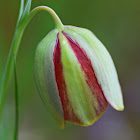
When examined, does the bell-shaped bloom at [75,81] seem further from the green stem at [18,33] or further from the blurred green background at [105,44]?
the blurred green background at [105,44]

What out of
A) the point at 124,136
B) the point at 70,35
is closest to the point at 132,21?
the point at 124,136

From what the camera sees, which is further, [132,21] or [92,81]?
[132,21]

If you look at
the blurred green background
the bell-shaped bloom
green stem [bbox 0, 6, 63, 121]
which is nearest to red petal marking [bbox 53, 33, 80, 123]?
the bell-shaped bloom

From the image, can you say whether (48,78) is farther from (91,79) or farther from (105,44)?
(105,44)

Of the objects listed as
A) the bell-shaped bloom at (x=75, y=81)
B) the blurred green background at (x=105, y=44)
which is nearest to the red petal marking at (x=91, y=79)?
the bell-shaped bloom at (x=75, y=81)

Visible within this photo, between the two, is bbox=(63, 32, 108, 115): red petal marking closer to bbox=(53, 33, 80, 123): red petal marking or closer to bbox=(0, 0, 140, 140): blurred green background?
bbox=(53, 33, 80, 123): red petal marking

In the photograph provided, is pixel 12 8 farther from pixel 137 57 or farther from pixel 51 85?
pixel 51 85

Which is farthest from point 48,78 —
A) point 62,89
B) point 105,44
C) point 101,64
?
point 105,44

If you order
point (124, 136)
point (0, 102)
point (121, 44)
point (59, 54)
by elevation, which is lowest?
point (124, 136)
